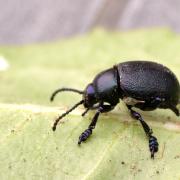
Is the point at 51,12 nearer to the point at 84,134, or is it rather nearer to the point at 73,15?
the point at 73,15

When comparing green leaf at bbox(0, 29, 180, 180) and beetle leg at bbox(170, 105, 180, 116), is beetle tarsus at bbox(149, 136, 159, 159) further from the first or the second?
beetle leg at bbox(170, 105, 180, 116)

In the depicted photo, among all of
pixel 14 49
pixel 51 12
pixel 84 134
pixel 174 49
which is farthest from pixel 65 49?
pixel 84 134

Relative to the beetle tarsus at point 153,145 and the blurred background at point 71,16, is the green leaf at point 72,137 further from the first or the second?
the blurred background at point 71,16

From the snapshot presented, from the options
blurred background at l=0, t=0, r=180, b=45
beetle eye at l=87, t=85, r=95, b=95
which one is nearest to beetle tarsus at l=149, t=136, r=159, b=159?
beetle eye at l=87, t=85, r=95, b=95

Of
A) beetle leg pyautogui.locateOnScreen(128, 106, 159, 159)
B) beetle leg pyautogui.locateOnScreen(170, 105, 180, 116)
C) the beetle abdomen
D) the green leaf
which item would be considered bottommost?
the green leaf

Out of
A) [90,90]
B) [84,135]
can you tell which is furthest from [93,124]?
[90,90]

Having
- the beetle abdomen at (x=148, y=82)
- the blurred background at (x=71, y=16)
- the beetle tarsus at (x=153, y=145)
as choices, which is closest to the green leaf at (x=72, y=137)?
the beetle tarsus at (x=153, y=145)
